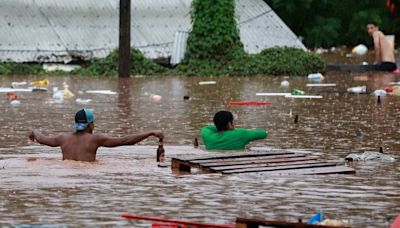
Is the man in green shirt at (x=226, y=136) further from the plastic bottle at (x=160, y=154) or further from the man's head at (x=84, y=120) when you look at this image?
the man's head at (x=84, y=120)

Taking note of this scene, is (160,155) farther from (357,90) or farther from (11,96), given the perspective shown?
(357,90)


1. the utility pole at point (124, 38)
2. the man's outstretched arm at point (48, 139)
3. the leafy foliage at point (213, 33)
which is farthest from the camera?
the leafy foliage at point (213, 33)

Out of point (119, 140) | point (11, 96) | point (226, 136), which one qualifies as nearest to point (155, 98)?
point (11, 96)

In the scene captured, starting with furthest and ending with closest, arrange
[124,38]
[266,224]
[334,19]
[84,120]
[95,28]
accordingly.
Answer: [334,19]
[95,28]
[124,38]
[84,120]
[266,224]

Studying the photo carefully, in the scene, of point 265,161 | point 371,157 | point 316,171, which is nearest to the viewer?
point 316,171

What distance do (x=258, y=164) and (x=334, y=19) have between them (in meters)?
32.7

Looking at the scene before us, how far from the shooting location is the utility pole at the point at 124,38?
29.7 metres

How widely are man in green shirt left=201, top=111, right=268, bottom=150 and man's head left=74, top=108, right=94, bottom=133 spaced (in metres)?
1.74

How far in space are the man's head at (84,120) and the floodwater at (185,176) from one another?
399 mm

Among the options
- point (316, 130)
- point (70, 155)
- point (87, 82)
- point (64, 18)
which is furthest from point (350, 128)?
point (64, 18)

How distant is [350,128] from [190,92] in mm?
8057

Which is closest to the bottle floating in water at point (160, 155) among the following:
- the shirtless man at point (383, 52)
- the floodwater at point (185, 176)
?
the floodwater at point (185, 176)

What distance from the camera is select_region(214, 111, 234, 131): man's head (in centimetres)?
1362

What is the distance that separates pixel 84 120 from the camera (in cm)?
1248
